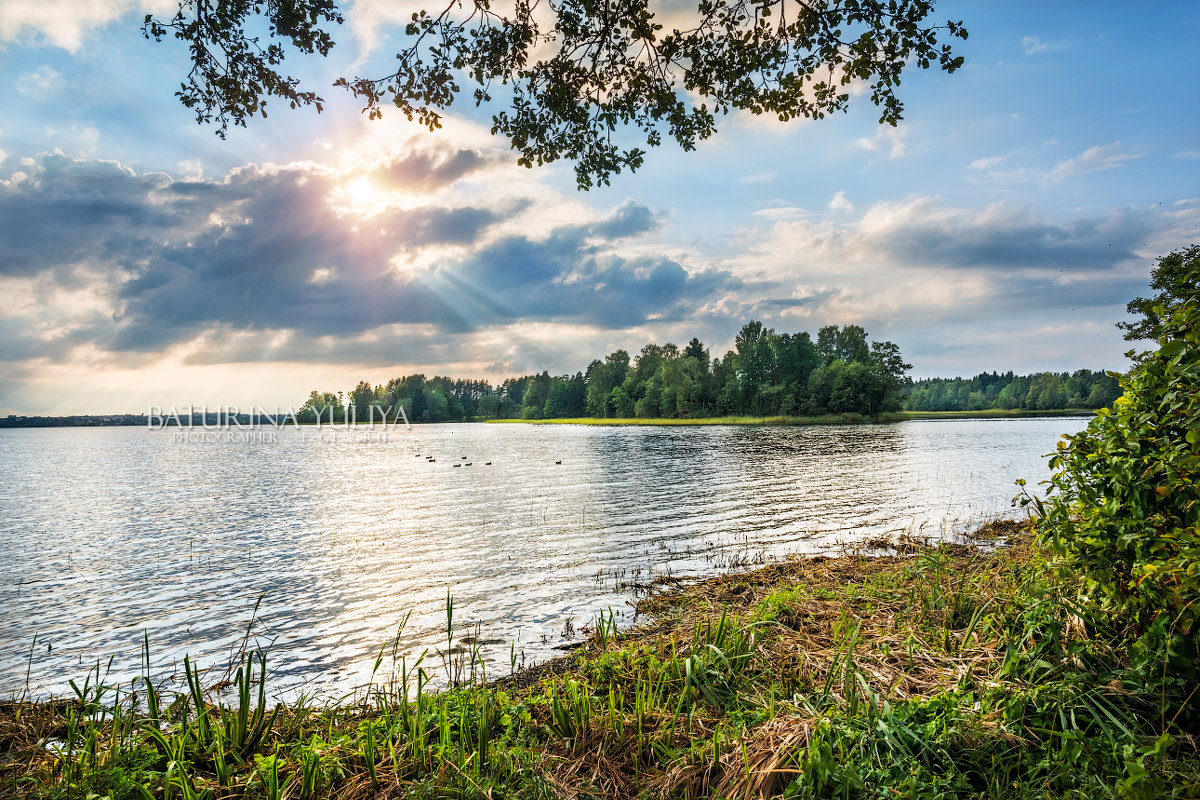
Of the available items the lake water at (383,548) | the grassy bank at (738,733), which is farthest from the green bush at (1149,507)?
the lake water at (383,548)

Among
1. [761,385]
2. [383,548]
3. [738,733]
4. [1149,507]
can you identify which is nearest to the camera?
[1149,507]

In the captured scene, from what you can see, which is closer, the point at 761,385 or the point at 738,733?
the point at 738,733

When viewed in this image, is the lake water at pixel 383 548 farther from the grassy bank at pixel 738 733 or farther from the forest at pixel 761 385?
the forest at pixel 761 385

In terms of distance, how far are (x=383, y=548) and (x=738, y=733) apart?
39.9ft

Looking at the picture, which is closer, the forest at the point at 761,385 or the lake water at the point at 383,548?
the lake water at the point at 383,548

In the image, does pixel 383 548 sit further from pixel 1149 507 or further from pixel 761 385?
pixel 761 385

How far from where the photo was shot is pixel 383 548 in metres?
13.9

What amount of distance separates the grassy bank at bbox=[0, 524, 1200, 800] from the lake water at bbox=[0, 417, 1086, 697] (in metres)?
2.33

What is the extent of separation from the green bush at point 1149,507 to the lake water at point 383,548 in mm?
5686

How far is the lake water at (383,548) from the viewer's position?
8.00 metres

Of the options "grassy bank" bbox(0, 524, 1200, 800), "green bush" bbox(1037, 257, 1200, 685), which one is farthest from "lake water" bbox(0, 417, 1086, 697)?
"green bush" bbox(1037, 257, 1200, 685)

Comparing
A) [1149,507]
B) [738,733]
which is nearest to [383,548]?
[738,733]

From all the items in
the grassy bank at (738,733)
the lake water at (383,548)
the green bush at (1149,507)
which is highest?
the green bush at (1149,507)

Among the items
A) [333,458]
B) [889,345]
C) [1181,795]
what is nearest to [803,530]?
[1181,795]
